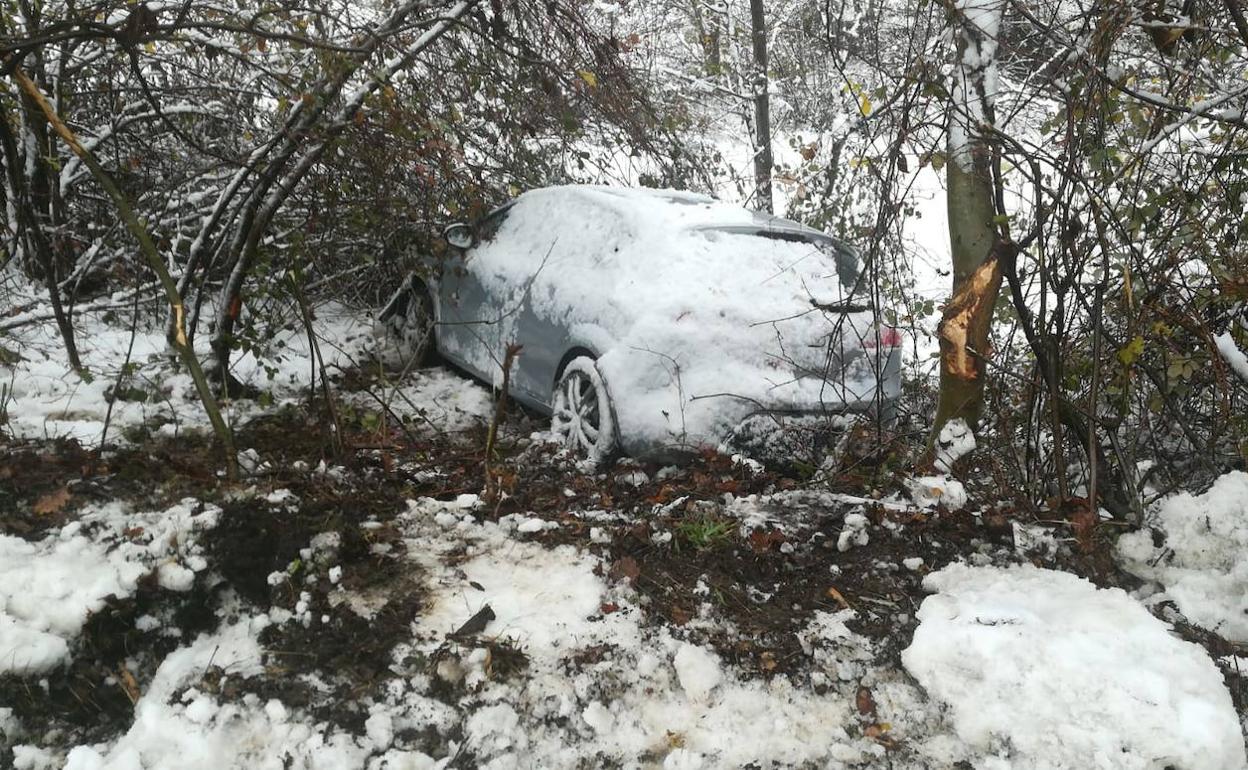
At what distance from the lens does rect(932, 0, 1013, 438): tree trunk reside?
3.53 m

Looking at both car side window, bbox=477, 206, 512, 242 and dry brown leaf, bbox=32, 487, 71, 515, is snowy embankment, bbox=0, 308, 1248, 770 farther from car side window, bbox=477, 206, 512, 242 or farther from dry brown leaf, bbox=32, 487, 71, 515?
car side window, bbox=477, 206, 512, 242

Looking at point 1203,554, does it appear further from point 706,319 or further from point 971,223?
point 706,319

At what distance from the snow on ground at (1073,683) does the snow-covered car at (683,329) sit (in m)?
1.37

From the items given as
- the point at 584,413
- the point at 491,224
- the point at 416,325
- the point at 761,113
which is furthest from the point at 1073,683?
the point at 761,113

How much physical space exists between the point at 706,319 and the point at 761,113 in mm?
8174

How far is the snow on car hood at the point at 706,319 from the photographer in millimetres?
4438

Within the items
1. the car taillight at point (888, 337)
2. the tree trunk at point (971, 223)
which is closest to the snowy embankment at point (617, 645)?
the tree trunk at point (971, 223)

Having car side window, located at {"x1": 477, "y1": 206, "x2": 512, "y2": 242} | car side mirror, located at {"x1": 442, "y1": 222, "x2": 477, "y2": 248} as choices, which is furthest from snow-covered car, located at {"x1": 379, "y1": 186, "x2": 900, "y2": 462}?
car side mirror, located at {"x1": 442, "y1": 222, "x2": 477, "y2": 248}

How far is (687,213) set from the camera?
5.04 meters

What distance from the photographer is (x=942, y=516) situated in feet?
12.1

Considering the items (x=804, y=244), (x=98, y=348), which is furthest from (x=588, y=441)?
(x=98, y=348)

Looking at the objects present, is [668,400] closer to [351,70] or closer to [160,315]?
[351,70]

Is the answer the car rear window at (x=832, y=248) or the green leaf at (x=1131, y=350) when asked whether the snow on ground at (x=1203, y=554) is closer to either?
the green leaf at (x=1131, y=350)

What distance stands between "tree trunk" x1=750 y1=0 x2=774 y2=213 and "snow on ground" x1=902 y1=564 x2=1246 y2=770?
8.67 meters
